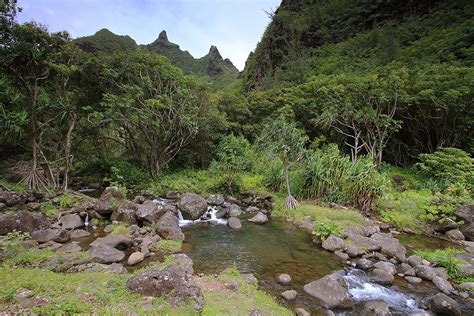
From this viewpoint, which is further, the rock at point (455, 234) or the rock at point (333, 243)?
the rock at point (455, 234)

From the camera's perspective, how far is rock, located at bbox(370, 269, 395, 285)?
8.14m

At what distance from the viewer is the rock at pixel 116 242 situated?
945 cm

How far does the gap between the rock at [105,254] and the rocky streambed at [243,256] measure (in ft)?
0.10

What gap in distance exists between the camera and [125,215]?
12031 mm

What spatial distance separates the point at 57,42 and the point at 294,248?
53.5ft

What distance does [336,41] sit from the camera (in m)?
41.9

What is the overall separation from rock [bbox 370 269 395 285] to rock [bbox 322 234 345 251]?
1775 mm

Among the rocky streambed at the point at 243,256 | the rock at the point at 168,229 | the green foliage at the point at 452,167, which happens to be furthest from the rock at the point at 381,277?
the green foliage at the point at 452,167

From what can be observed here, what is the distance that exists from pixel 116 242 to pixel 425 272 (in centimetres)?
1042

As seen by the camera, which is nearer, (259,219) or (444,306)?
(444,306)

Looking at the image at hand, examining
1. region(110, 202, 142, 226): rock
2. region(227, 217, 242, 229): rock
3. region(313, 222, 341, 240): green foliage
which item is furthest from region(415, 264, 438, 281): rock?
region(110, 202, 142, 226): rock

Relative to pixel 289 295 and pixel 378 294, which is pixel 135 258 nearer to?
pixel 289 295

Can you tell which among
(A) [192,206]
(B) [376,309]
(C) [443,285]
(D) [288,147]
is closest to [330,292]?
(B) [376,309]

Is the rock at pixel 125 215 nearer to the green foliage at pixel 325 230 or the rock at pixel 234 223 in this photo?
the rock at pixel 234 223
